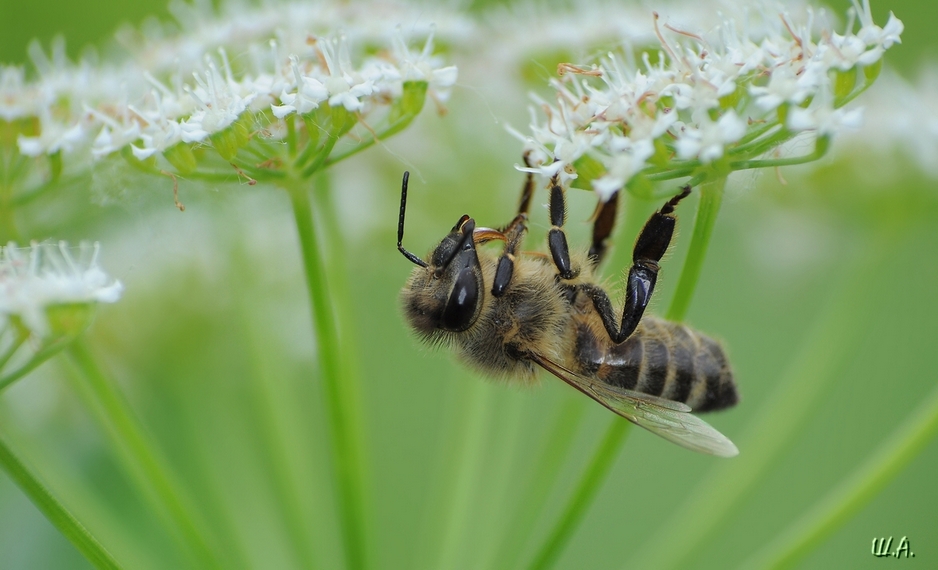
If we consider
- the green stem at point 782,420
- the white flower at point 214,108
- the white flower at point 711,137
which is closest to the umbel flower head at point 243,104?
the white flower at point 214,108

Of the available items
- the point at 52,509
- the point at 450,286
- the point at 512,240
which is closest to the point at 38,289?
the point at 52,509

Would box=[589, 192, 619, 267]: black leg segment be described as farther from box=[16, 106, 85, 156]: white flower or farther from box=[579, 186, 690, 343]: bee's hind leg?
box=[16, 106, 85, 156]: white flower

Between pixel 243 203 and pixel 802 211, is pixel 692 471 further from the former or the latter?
pixel 243 203

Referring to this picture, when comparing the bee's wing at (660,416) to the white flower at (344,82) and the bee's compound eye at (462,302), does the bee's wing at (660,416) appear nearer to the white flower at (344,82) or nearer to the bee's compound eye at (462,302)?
the bee's compound eye at (462,302)

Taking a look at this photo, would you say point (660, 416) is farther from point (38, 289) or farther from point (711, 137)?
point (38, 289)

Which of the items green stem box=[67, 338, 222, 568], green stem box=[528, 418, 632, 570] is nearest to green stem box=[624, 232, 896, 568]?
green stem box=[528, 418, 632, 570]

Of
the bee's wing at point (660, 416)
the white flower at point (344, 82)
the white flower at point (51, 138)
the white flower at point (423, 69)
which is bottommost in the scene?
the bee's wing at point (660, 416)

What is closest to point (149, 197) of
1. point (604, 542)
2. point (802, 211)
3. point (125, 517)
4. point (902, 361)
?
point (125, 517)
